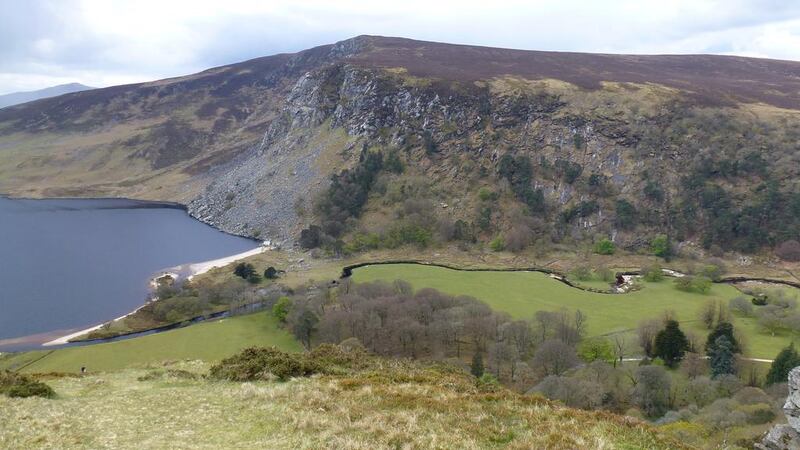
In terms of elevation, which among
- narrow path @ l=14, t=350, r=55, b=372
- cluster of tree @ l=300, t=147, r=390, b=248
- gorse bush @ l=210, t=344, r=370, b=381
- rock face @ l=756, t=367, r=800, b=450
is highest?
rock face @ l=756, t=367, r=800, b=450

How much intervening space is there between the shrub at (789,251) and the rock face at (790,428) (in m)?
80.2

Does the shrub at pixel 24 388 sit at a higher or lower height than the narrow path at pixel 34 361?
higher

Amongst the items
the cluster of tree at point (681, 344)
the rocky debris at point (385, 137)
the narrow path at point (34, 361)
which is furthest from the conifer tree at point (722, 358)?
the narrow path at point (34, 361)

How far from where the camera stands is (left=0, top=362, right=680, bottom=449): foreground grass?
1526 cm

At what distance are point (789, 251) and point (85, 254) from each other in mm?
120556

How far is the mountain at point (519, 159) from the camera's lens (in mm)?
90125

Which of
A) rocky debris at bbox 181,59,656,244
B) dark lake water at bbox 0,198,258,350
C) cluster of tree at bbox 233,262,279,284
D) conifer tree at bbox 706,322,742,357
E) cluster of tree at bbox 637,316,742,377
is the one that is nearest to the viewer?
cluster of tree at bbox 637,316,742,377

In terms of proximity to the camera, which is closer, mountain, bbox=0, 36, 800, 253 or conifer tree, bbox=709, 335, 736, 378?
conifer tree, bbox=709, 335, 736, 378

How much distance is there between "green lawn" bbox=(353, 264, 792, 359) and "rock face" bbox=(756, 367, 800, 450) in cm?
4061

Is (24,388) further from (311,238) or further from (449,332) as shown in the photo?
(311,238)

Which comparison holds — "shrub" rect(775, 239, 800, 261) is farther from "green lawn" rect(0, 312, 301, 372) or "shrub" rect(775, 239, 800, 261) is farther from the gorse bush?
the gorse bush

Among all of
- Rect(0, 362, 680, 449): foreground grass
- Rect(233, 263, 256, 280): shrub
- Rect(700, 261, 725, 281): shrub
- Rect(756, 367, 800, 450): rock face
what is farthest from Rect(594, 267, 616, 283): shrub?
Rect(756, 367, 800, 450): rock face

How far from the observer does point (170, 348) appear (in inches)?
2079

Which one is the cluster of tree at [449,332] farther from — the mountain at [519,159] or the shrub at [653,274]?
the mountain at [519,159]
